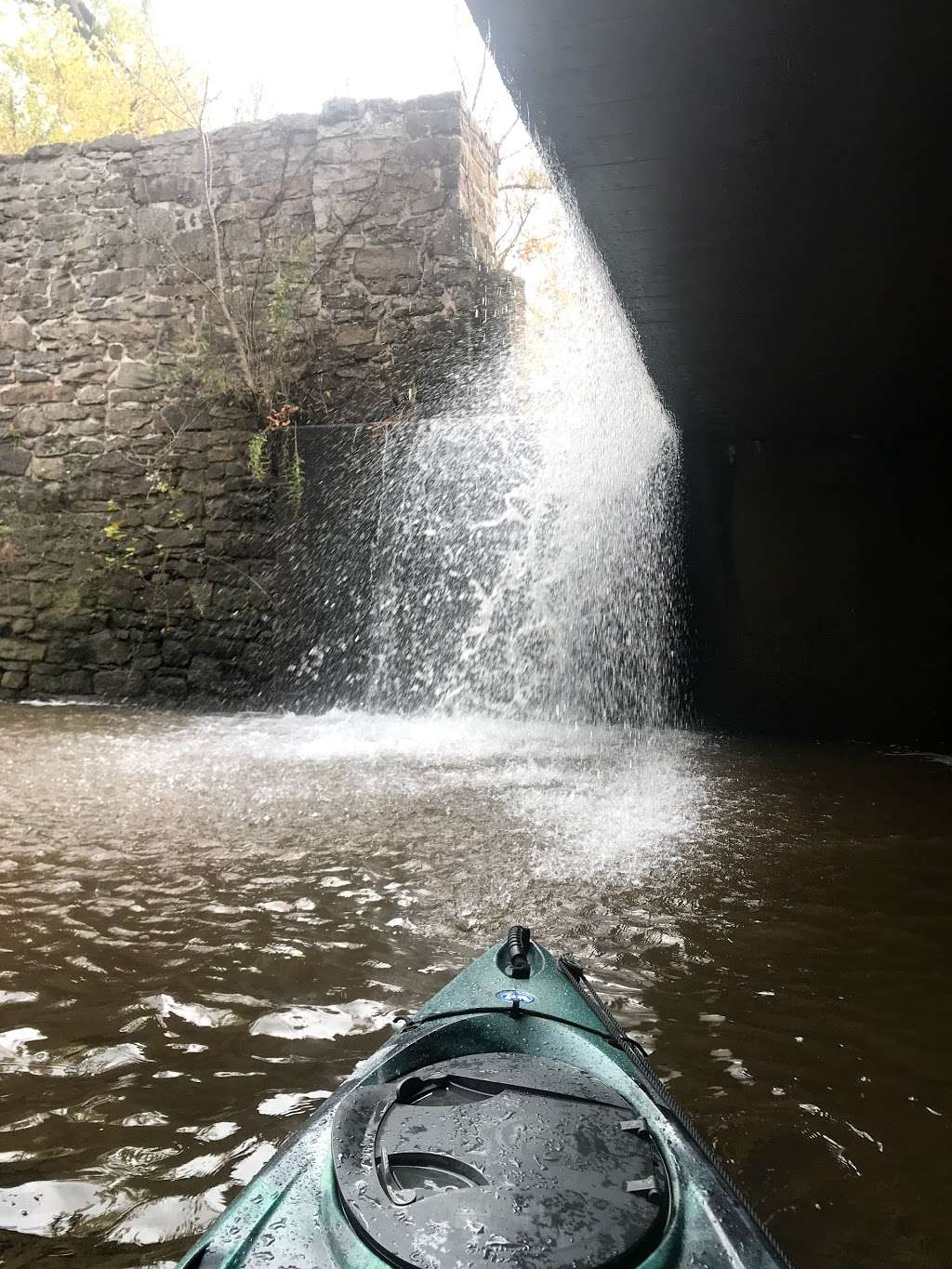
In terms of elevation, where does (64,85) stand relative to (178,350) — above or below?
above

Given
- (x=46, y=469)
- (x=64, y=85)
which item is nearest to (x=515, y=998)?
(x=46, y=469)

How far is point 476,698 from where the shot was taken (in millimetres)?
6078

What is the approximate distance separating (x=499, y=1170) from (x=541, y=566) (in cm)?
527

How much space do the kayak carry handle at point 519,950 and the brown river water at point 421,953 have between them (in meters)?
0.42

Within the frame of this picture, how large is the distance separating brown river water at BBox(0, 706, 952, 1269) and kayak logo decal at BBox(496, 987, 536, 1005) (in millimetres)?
452

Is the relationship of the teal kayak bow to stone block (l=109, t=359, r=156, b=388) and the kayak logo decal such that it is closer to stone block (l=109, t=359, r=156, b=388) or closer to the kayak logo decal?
the kayak logo decal

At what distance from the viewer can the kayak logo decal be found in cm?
143

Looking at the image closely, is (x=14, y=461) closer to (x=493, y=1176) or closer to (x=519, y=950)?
(x=519, y=950)

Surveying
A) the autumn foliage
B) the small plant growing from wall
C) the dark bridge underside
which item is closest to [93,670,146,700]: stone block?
the small plant growing from wall

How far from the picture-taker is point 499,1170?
100cm

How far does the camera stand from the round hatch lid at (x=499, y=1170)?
90 centimetres

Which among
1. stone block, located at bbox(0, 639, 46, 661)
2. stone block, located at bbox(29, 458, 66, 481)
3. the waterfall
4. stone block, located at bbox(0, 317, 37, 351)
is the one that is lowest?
stone block, located at bbox(0, 639, 46, 661)

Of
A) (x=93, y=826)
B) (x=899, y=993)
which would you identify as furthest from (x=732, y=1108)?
(x=93, y=826)

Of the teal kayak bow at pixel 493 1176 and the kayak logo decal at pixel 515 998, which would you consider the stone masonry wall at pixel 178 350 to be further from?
A: the teal kayak bow at pixel 493 1176
